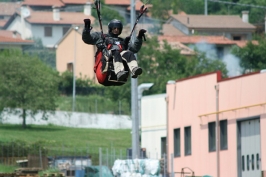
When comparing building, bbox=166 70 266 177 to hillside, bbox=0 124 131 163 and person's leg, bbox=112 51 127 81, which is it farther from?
hillside, bbox=0 124 131 163

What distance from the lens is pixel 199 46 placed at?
92.6 m

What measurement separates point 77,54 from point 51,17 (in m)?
30.5

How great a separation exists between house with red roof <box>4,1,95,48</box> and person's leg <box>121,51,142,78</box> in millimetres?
99729

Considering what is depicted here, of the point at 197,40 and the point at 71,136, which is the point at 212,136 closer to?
the point at 71,136

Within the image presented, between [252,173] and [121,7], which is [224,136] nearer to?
[252,173]

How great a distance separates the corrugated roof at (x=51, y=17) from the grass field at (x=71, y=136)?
41.2m

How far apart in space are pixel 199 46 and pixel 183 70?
13.8 m

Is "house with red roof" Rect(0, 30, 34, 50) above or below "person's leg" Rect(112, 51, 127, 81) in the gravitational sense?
above

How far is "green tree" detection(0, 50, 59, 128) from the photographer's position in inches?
3044

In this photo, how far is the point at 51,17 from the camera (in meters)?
123

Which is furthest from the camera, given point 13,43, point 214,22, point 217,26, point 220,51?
point 214,22

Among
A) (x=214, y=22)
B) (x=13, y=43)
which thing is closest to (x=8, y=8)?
(x=13, y=43)

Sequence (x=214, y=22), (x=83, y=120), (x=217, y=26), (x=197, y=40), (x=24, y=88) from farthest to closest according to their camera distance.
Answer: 1. (x=214, y=22)
2. (x=217, y=26)
3. (x=197, y=40)
4. (x=83, y=120)
5. (x=24, y=88)

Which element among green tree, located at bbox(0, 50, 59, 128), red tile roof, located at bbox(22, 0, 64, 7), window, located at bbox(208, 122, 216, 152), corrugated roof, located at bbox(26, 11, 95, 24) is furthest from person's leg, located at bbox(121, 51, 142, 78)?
red tile roof, located at bbox(22, 0, 64, 7)
